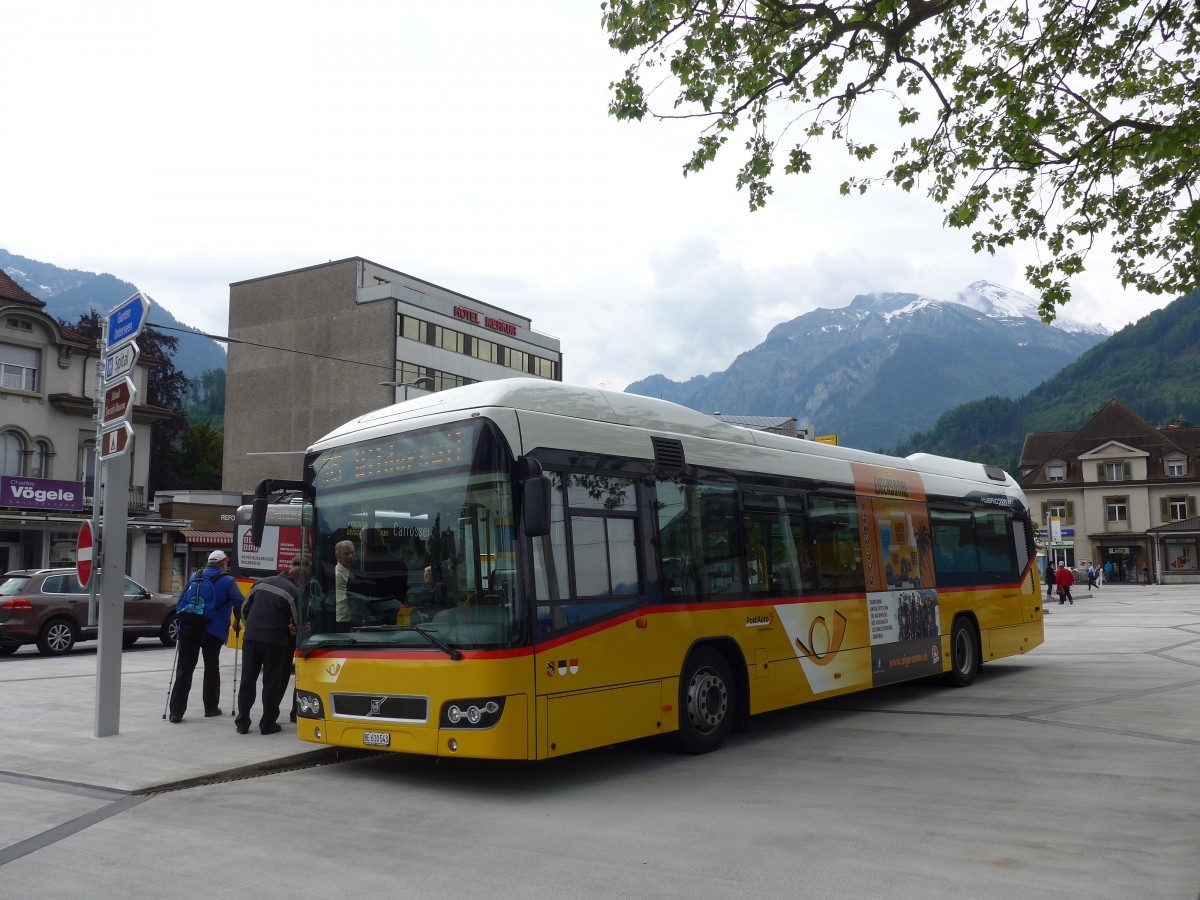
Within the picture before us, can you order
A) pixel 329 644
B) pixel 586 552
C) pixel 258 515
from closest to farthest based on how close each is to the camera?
pixel 586 552 < pixel 329 644 < pixel 258 515

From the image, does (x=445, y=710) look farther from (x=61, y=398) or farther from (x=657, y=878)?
(x=61, y=398)

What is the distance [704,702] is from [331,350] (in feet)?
186

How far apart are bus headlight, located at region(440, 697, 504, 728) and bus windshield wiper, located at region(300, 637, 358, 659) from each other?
1.15 meters

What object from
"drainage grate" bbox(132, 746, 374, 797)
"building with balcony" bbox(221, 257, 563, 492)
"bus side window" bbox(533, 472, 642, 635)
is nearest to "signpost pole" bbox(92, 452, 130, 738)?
"drainage grate" bbox(132, 746, 374, 797)

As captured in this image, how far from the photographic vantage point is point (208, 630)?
1130 centimetres

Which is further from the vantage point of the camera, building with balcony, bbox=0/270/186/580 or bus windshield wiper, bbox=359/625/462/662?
building with balcony, bbox=0/270/186/580

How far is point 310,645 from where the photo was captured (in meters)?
8.52

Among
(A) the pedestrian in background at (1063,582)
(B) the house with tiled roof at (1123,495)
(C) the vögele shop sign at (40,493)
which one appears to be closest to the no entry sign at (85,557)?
(C) the vögele shop sign at (40,493)

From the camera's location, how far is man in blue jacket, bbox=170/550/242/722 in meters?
11.1

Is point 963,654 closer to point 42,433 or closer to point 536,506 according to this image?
point 536,506

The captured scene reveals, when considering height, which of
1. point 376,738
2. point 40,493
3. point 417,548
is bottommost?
point 376,738

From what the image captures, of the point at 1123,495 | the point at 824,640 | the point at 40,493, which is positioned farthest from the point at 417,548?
the point at 1123,495

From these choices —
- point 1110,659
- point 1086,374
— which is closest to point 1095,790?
point 1110,659

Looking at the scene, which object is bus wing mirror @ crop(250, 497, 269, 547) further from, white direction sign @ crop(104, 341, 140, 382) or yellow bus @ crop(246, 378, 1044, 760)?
white direction sign @ crop(104, 341, 140, 382)
